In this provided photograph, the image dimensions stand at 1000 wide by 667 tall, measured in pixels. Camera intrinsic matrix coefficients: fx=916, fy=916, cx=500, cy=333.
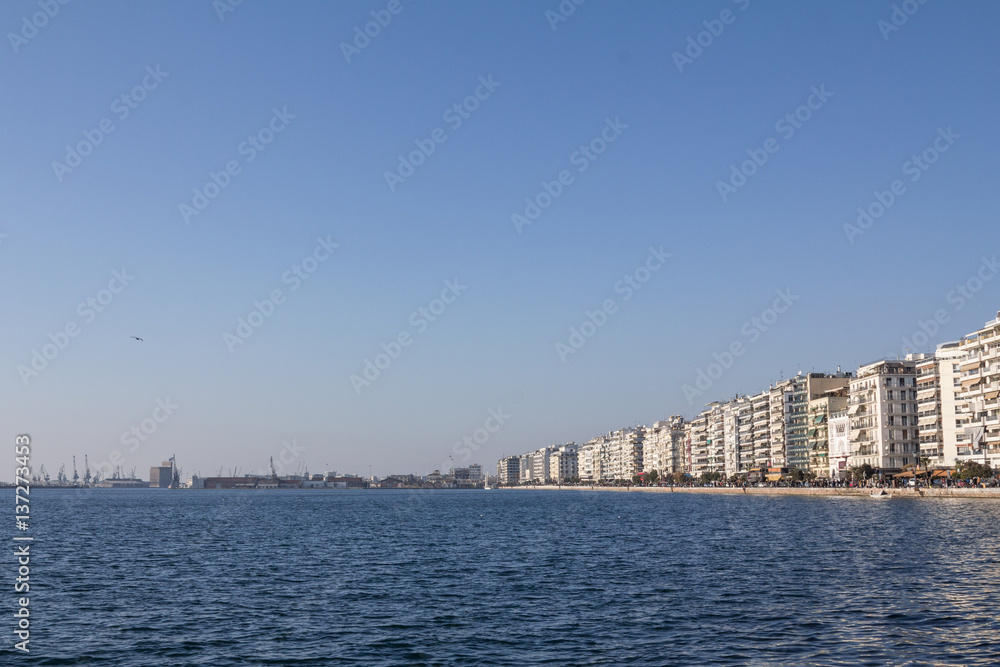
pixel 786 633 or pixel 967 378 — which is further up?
pixel 967 378

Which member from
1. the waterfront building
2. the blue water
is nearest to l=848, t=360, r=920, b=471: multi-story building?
the waterfront building

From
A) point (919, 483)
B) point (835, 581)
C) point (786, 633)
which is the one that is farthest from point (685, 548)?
point (919, 483)

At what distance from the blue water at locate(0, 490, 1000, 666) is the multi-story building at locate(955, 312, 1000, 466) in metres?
58.8

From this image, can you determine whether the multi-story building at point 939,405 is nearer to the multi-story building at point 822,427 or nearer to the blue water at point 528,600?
the multi-story building at point 822,427

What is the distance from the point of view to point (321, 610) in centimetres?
3262

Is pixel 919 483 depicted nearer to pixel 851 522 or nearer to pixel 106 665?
pixel 851 522

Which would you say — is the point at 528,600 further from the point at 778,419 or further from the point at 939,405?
the point at 778,419

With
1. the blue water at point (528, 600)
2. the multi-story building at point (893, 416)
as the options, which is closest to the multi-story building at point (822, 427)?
the multi-story building at point (893, 416)

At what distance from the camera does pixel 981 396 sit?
118 metres

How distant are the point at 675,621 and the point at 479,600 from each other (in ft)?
27.0

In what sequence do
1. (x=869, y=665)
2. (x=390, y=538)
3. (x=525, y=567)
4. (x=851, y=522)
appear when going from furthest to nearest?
(x=851, y=522)
(x=390, y=538)
(x=525, y=567)
(x=869, y=665)

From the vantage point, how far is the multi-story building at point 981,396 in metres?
114

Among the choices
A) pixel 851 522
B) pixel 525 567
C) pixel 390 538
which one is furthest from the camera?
pixel 851 522

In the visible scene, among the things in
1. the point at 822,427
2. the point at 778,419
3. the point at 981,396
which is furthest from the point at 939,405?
the point at 778,419
